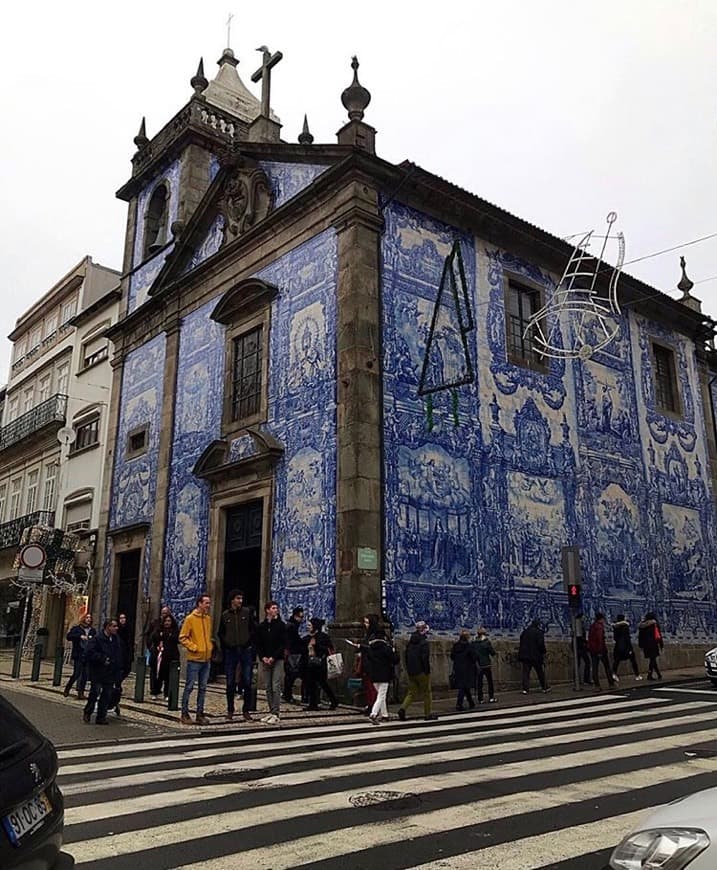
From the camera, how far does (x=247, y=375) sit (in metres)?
18.9

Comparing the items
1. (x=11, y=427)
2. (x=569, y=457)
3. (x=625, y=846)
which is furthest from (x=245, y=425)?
(x=11, y=427)

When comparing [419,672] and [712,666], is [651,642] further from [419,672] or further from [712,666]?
[419,672]

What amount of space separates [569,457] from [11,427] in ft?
76.6

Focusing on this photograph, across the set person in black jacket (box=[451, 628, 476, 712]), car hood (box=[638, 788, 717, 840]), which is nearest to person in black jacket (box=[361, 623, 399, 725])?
person in black jacket (box=[451, 628, 476, 712])

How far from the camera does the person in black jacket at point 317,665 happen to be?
13.2 metres

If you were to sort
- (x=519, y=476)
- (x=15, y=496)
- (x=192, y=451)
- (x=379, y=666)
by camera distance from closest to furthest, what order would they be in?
(x=379, y=666), (x=519, y=476), (x=192, y=451), (x=15, y=496)

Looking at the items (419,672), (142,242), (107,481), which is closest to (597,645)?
(419,672)

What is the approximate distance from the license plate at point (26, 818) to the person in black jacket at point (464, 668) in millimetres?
10904

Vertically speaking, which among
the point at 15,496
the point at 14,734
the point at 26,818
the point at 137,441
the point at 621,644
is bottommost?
the point at 26,818

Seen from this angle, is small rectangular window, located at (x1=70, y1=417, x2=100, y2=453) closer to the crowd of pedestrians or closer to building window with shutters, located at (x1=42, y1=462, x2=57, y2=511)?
building window with shutters, located at (x1=42, y1=462, x2=57, y2=511)

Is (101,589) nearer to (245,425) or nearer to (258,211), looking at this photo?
(245,425)

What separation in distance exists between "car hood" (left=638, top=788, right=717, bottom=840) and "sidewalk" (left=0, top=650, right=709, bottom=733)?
8.41 metres

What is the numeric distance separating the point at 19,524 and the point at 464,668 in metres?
21.8

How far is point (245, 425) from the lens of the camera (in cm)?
1827
